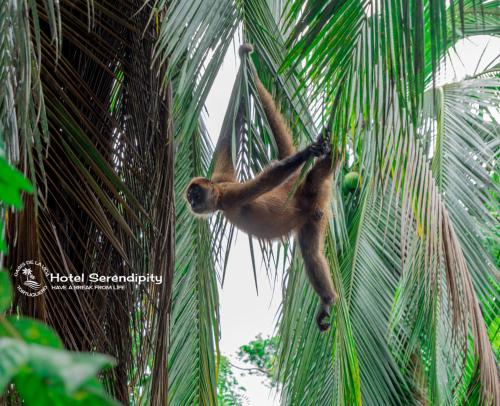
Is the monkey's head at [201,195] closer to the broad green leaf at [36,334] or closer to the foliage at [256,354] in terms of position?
the broad green leaf at [36,334]

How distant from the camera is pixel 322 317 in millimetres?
4488

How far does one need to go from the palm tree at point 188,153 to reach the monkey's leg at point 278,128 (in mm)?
241

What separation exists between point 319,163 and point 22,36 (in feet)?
8.19

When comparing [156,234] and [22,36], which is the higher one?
[22,36]

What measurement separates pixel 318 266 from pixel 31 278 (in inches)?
82.1

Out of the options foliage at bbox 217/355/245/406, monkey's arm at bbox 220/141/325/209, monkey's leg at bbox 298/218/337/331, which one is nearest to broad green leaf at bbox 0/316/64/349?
monkey's arm at bbox 220/141/325/209

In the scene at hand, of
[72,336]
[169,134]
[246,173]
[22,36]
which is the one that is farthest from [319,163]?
[22,36]

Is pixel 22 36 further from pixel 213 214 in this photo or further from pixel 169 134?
pixel 213 214

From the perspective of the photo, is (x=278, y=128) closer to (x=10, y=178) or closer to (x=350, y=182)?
(x=350, y=182)

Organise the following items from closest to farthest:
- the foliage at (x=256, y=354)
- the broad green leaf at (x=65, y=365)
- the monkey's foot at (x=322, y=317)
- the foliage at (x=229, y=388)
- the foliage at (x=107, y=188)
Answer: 1. the broad green leaf at (x=65, y=365)
2. the foliage at (x=107, y=188)
3. the monkey's foot at (x=322, y=317)
4. the foliage at (x=229, y=388)
5. the foliage at (x=256, y=354)

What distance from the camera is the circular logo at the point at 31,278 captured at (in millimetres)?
2842

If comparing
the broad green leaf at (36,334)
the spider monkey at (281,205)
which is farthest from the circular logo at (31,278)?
the broad green leaf at (36,334)

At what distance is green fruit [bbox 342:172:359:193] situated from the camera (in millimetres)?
6434

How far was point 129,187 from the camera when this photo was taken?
11.3 feet
